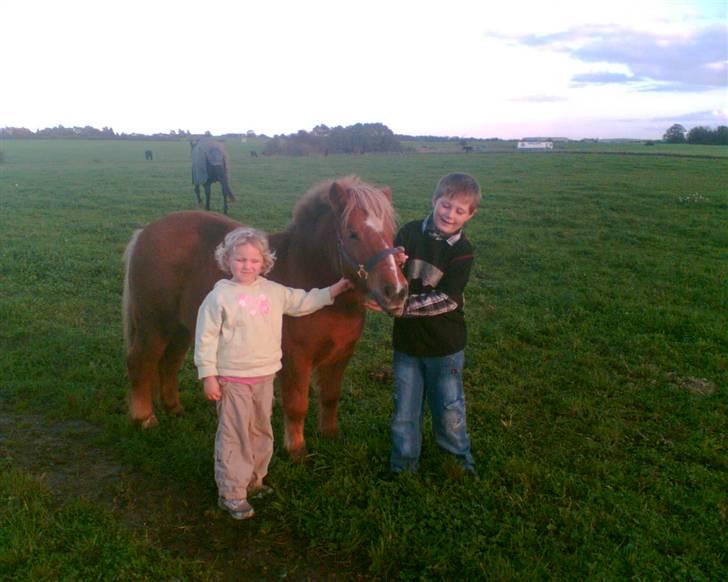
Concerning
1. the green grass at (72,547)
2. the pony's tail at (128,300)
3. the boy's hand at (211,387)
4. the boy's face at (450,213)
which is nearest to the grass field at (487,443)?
the green grass at (72,547)

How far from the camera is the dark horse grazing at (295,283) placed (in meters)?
3.37

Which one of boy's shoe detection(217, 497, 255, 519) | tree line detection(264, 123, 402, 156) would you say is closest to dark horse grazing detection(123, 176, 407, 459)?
boy's shoe detection(217, 497, 255, 519)

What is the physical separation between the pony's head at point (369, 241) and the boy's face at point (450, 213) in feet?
1.00

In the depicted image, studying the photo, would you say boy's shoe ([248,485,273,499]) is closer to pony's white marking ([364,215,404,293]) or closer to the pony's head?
the pony's head

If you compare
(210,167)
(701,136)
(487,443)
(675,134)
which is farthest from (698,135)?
(487,443)

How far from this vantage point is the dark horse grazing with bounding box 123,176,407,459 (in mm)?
3367

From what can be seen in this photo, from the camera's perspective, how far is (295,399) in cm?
393

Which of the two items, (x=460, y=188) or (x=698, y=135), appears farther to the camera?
(x=698, y=135)

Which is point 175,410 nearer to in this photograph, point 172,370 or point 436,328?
point 172,370

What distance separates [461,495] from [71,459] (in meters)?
2.86

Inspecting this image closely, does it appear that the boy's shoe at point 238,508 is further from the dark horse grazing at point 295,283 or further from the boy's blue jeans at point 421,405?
the boy's blue jeans at point 421,405

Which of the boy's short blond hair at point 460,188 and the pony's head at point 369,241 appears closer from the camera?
the pony's head at point 369,241

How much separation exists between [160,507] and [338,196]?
2307mm

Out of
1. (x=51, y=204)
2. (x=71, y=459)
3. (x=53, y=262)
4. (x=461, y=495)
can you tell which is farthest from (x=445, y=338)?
(x=51, y=204)
